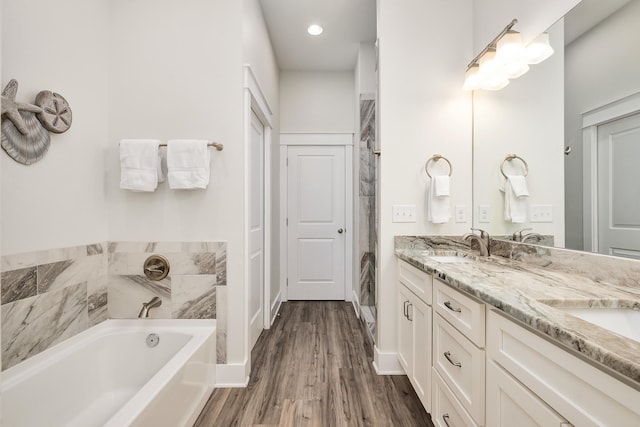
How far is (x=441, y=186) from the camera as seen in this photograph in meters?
1.90

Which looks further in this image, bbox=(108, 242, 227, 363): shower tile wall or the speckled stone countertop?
bbox=(108, 242, 227, 363): shower tile wall

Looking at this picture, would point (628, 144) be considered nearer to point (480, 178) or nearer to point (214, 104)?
point (480, 178)

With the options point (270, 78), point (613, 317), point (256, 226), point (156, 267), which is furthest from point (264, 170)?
point (613, 317)

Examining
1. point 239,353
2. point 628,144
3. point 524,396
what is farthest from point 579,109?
point 239,353

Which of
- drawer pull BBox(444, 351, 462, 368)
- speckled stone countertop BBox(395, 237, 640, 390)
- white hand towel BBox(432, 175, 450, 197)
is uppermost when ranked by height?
white hand towel BBox(432, 175, 450, 197)

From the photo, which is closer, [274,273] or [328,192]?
[274,273]

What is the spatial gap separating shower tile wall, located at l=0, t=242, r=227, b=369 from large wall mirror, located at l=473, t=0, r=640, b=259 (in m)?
1.87

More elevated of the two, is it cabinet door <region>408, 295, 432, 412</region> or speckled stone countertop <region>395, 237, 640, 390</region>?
speckled stone countertop <region>395, 237, 640, 390</region>

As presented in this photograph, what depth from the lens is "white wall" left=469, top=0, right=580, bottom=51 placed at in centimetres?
145

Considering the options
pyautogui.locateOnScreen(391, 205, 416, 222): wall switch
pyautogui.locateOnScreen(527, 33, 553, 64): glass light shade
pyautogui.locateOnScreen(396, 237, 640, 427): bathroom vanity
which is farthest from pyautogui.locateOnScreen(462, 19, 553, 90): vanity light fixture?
pyautogui.locateOnScreen(396, 237, 640, 427): bathroom vanity

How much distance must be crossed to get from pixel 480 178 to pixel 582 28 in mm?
903

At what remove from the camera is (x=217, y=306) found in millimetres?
1876

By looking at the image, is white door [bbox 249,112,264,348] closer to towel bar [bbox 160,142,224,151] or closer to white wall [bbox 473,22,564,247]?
towel bar [bbox 160,142,224,151]

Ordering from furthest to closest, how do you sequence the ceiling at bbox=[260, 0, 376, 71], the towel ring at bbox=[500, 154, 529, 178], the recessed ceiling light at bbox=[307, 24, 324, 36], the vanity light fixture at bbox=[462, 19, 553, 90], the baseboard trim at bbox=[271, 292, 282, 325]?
the baseboard trim at bbox=[271, 292, 282, 325] → the recessed ceiling light at bbox=[307, 24, 324, 36] → the ceiling at bbox=[260, 0, 376, 71] → the towel ring at bbox=[500, 154, 529, 178] → the vanity light fixture at bbox=[462, 19, 553, 90]
